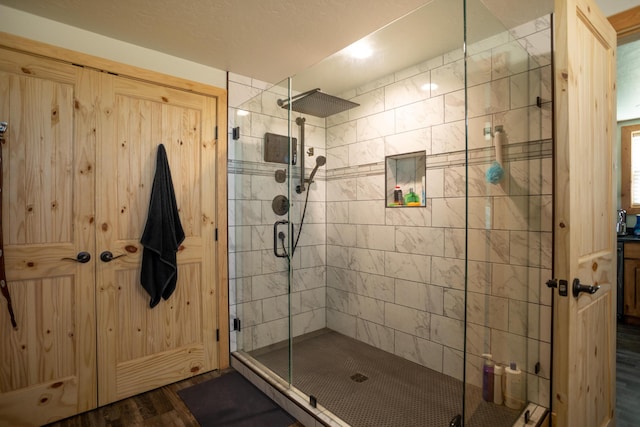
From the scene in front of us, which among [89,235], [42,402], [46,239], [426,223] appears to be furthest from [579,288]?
[42,402]

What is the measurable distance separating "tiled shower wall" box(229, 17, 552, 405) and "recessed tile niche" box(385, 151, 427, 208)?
6 cm

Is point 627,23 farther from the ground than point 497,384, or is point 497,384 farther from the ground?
point 627,23

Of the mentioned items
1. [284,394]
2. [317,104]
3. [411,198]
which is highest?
[317,104]

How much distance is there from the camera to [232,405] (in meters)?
2.07

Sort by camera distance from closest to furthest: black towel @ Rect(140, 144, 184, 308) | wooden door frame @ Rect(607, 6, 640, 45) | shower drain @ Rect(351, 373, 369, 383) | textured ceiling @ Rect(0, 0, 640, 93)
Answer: wooden door frame @ Rect(607, 6, 640, 45) → textured ceiling @ Rect(0, 0, 640, 93) → black towel @ Rect(140, 144, 184, 308) → shower drain @ Rect(351, 373, 369, 383)

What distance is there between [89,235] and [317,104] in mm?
1884

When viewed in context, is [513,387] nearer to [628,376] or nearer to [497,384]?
[497,384]

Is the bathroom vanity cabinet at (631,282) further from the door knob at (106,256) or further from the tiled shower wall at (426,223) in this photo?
the door knob at (106,256)

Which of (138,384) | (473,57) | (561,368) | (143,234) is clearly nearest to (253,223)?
(143,234)

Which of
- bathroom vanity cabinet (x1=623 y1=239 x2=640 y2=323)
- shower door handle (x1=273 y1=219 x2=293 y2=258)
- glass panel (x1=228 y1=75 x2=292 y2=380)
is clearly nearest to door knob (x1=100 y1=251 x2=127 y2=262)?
glass panel (x1=228 y1=75 x2=292 y2=380)

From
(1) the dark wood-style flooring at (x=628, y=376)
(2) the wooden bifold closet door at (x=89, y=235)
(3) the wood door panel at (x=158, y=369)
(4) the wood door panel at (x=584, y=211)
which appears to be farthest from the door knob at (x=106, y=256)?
(1) the dark wood-style flooring at (x=628, y=376)

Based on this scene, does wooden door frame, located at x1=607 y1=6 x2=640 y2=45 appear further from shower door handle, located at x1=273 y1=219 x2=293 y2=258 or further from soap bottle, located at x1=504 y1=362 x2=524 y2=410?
shower door handle, located at x1=273 y1=219 x2=293 y2=258

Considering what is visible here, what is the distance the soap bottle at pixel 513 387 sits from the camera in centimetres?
169

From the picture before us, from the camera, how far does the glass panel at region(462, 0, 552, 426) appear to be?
1.59 m
